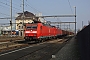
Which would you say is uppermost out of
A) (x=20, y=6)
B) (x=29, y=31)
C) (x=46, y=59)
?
(x=20, y=6)

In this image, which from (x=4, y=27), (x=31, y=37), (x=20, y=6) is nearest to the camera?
(x=31, y=37)

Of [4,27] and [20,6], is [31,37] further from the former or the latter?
A: [4,27]

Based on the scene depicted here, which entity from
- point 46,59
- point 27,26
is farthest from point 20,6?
point 46,59

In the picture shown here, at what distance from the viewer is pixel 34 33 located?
99.0ft

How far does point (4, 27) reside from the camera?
401 feet

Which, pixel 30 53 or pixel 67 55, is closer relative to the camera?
pixel 67 55

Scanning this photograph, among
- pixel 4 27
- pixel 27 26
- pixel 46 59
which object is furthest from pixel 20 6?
pixel 4 27

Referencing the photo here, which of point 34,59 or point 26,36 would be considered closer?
point 34,59

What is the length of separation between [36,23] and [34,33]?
1.69 metres

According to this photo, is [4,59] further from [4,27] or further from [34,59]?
[4,27]

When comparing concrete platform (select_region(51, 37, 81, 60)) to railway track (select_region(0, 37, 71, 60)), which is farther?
railway track (select_region(0, 37, 71, 60))

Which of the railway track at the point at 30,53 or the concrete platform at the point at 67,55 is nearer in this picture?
the concrete platform at the point at 67,55

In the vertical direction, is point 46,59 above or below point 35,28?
below

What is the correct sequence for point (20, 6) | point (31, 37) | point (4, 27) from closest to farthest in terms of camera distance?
point (31, 37)
point (20, 6)
point (4, 27)
